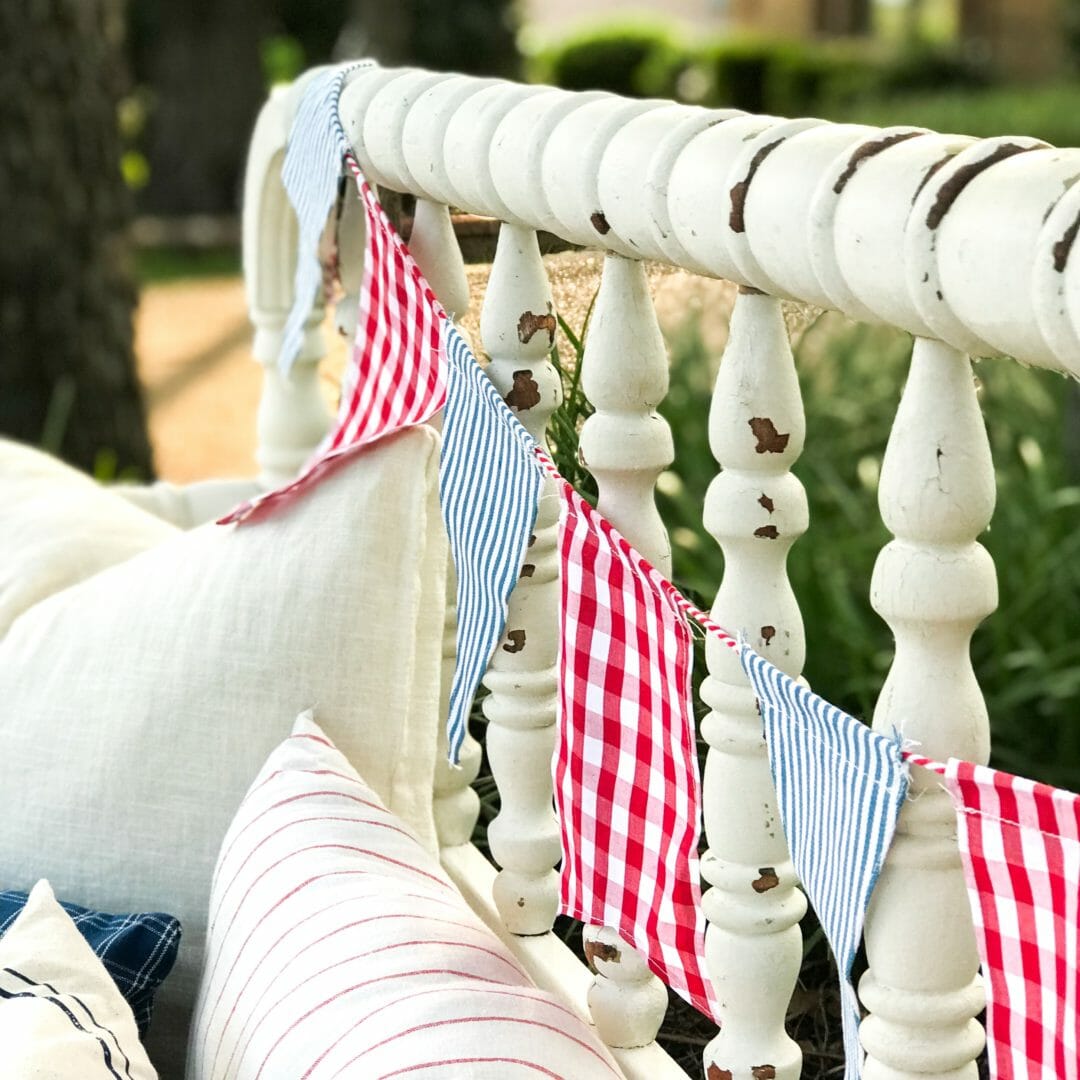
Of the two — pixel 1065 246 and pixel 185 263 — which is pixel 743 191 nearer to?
pixel 1065 246

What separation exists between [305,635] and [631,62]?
12736mm

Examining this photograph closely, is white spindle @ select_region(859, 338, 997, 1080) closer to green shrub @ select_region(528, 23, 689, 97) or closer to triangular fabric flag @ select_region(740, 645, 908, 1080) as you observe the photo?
triangular fabric flag @ select_region(740, 645, 908, 1080)

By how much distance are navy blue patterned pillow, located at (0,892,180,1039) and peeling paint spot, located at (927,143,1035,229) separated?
575 millimetres

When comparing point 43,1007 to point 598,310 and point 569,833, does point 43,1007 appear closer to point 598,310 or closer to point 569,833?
point 569,833

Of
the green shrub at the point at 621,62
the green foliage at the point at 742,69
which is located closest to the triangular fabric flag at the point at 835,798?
the green foliage at the point at 742,69

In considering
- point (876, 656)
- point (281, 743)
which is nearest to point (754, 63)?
point (876, 656)

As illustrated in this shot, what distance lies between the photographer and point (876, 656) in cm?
166

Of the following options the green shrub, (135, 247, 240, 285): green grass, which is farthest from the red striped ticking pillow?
the green shrub

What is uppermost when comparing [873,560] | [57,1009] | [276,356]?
[276,356]

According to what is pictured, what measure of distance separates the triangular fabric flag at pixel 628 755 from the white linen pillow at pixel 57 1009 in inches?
8.6

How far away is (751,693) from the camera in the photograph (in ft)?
2.06

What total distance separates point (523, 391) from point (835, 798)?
335 millimetres

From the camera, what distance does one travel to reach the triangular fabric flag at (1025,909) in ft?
1.50

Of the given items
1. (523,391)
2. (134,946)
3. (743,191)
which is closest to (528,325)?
(523,391)
